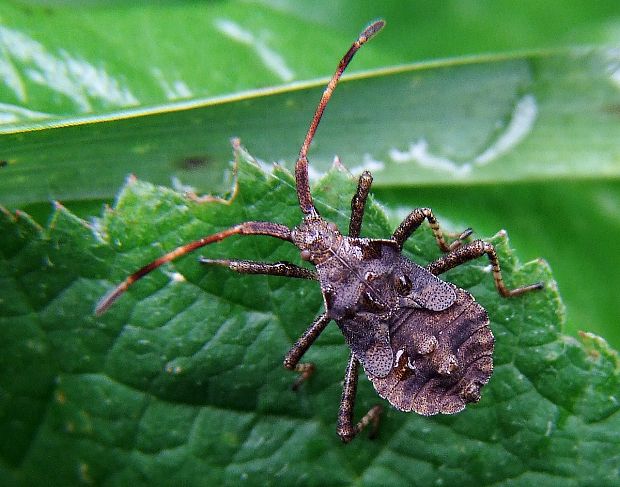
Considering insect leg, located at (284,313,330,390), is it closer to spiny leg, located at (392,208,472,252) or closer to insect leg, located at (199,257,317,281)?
Answer: insect leg, located at (199,257,317,281)

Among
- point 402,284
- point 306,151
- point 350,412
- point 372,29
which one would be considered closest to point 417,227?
point 402,284

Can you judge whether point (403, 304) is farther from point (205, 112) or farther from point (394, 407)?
point (205, 112)

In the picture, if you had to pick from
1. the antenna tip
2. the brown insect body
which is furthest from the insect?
the antenna tip

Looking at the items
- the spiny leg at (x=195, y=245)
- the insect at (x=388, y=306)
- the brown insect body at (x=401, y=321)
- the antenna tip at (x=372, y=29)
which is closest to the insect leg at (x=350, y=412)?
the insect at (x=388, y=306)

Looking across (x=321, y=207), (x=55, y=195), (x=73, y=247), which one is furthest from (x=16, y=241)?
(x=321, y=207)

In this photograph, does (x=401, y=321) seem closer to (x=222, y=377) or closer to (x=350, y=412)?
(x=350, y=412)

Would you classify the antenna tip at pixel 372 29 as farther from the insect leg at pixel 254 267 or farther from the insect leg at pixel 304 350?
the insect leg at pixel 304 350
